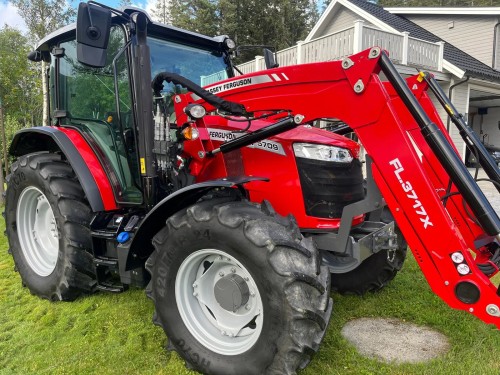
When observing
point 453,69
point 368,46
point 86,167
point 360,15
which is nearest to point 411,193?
point 86,167

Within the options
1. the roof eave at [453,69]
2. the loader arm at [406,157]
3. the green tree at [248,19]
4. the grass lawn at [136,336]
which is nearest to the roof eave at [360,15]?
the roof eave at [453,69]

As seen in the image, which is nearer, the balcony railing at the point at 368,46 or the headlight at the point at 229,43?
the headlight at the point at 229,43

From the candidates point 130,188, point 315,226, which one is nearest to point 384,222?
point 315,226

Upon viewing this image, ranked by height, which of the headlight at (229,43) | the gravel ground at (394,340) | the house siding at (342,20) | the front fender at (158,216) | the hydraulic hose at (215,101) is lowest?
the gravel ground at (394,340)

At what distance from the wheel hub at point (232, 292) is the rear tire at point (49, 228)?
1.44m

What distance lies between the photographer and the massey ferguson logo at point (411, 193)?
2.17 m

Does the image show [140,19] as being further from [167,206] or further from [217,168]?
[167,206]

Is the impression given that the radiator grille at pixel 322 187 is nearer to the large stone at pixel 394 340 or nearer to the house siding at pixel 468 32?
the large stone at pixel 394 340

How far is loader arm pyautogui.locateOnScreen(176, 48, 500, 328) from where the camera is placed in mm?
2084

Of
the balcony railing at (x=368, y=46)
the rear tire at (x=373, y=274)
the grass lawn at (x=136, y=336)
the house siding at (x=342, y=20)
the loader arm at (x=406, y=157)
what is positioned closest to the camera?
the loader arm at (x=406, y=157)

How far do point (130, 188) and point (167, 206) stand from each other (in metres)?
0.84

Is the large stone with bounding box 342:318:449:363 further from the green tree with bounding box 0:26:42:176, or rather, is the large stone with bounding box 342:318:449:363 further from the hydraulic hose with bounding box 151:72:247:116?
the green tree with bounding box 0:26:42:176

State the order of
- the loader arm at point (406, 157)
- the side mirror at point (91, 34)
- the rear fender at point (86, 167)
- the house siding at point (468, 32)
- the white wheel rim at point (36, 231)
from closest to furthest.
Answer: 1. the loader arm at point (406, 157)
2. the side mirror at point (91, 34)
3. the rear fender at point (86, 167)
4. the white wheel rim at point (36, 231)
5. the house siding at point (468, 32)

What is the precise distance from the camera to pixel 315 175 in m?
2.73
